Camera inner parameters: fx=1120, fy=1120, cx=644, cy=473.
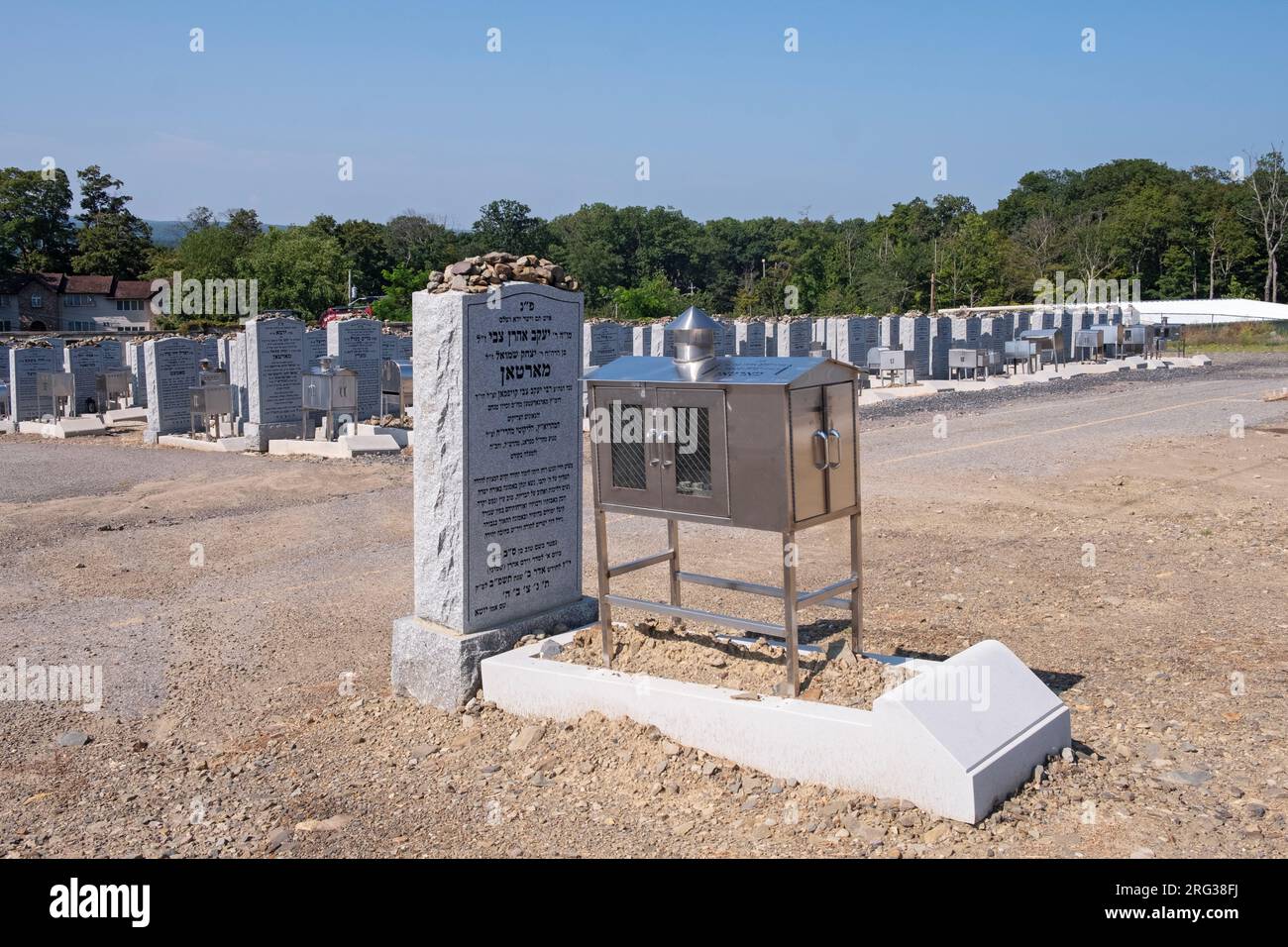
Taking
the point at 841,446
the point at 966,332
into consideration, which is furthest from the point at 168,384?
the point at 966,332

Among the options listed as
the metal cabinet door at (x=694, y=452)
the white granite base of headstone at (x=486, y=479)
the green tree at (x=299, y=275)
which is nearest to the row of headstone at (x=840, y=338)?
the white granite base of headstone at (x=486, y=479)

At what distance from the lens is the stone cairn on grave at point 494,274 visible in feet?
20.6

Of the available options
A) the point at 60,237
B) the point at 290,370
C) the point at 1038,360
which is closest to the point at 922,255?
the point at 1038,360

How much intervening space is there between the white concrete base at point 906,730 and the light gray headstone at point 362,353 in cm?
1799

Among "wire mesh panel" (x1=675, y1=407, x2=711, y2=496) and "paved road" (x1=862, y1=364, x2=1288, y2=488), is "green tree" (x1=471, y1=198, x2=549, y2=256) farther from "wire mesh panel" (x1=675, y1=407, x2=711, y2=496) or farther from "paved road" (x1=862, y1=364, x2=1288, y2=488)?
"wire mesh panel" (x1=675, y1=407, x2=711, y2=496)

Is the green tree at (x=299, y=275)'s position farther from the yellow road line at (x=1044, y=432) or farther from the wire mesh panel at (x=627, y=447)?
the wire mesh panel at (x=627, y=447)

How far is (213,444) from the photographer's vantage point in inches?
766

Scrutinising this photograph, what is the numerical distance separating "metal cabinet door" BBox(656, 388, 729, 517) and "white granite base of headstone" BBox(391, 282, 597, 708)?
1219mm

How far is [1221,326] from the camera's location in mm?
46938

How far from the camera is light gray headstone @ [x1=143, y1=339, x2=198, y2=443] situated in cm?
2088

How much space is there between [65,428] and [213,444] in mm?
5201

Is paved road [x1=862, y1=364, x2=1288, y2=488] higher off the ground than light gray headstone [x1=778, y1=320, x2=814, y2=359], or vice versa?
light gray headstone [x1=778, y1=320, x2=814, y2=359]

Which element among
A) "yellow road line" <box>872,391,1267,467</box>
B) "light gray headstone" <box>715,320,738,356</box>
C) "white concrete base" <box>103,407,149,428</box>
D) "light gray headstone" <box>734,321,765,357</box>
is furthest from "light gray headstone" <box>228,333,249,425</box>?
"light gray headstone" <box>734,321,765,357</box>

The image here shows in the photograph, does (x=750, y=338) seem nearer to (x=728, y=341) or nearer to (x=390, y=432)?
(x=728, y=341)
